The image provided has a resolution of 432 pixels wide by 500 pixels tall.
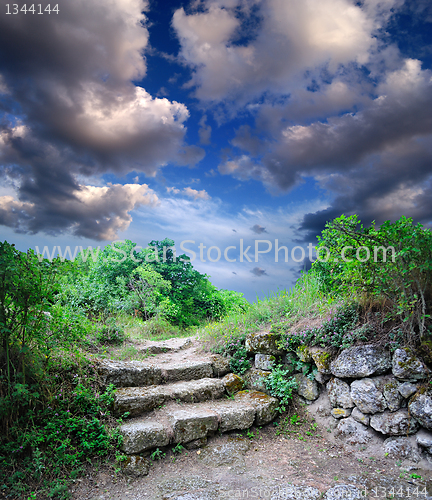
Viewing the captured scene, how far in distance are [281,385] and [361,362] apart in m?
1.55

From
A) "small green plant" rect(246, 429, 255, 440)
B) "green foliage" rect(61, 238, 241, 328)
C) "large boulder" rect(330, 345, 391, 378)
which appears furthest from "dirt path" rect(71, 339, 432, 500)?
"green foliage" rect(61, 238, 241, 328)

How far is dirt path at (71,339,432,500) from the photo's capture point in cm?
352

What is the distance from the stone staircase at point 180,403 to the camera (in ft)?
13.9

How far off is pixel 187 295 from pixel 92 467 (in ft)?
40.9

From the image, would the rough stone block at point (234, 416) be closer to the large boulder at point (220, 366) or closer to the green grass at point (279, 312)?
the large boulder at point (220, 366)

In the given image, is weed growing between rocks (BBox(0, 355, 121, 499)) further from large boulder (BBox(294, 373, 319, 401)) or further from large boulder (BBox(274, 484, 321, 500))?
large boulder (BBox(294, 373, 319, 401))

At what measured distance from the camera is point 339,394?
4.84m

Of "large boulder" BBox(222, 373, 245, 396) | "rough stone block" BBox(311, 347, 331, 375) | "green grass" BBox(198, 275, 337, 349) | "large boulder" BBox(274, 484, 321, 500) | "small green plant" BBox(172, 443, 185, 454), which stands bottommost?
"large boulder" BBox(274, 484, 321, 500)

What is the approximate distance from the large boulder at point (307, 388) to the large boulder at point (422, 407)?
60.3 inches

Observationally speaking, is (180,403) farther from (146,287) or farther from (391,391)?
(146,287)

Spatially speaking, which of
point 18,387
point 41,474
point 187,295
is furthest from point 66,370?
point 187,295

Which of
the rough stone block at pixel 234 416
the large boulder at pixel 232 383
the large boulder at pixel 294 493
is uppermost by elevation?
the large boulder at pixel 232 383

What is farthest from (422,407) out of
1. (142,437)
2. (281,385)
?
(142,437)

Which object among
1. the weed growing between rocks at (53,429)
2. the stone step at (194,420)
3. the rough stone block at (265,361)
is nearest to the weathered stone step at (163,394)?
the stone step at (194,420)
